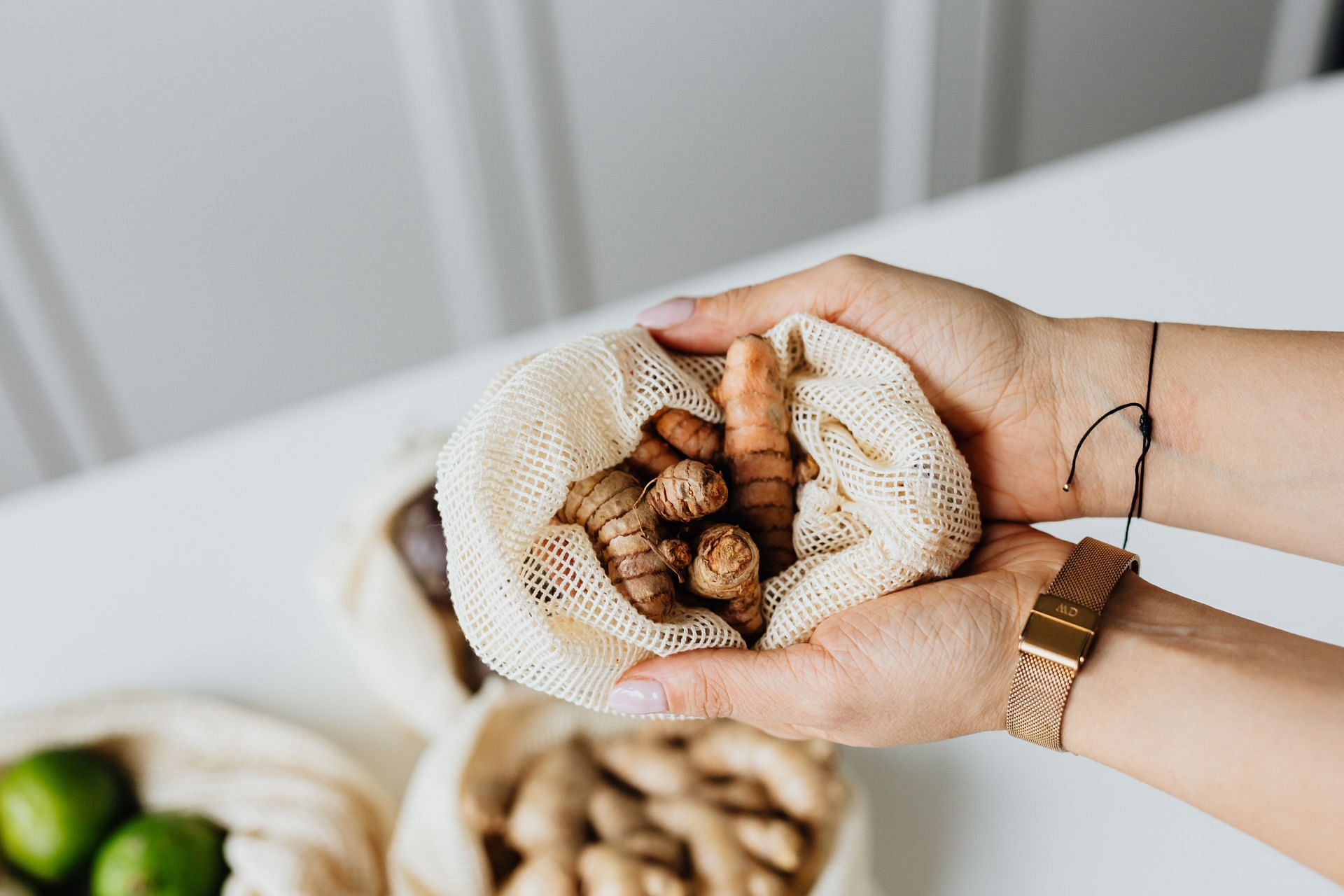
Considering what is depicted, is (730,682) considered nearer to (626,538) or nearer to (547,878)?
(626,538)

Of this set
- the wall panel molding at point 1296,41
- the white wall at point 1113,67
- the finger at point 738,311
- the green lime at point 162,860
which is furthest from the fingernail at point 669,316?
the wall panel molding at point 1296,41

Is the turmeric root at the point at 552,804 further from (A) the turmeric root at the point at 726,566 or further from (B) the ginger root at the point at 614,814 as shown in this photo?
(A) the turmeric root at the point at 726,566

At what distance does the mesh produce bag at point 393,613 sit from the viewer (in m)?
0.97

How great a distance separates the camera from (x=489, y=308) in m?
2.12

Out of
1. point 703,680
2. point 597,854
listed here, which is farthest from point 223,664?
point 703,680

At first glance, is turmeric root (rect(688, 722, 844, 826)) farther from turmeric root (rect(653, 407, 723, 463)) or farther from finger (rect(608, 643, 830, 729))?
turmeric root (rect(653, 407, 723, 463))

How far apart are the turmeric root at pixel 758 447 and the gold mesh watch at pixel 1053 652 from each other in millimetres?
183

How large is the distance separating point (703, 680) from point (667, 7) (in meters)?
1.57

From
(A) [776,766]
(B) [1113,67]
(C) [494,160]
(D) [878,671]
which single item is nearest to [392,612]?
(A) [776,766]

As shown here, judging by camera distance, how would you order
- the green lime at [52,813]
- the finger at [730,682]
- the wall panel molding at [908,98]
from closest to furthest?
the finger at [730,682]
the green lime at [52,813]
the wall panel molding at [908,98]

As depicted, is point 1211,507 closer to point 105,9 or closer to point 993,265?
point 993,265

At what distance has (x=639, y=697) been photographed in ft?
2.12

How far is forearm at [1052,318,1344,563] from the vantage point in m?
0.73

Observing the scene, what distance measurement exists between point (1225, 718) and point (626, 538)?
39 cm
